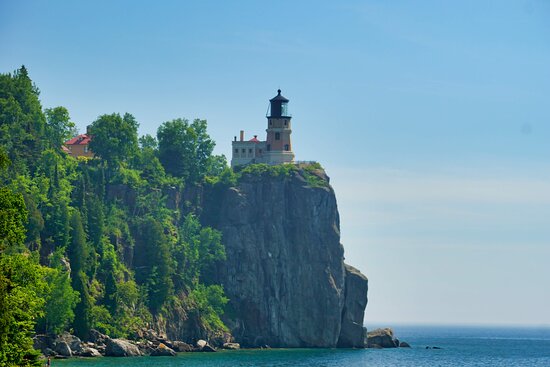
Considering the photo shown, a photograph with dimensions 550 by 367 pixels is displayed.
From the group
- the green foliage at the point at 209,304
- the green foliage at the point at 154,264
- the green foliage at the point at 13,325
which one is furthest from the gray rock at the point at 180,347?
the green foliage at the point at 13,325

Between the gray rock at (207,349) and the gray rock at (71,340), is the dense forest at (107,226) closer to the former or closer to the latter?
the gray rock at (71,340)

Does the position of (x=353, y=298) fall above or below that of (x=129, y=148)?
below

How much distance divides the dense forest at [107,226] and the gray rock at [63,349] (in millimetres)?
3280

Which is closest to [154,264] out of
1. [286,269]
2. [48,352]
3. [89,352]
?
[286,269]

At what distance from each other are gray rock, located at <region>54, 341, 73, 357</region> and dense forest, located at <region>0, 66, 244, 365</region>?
3.28 meters

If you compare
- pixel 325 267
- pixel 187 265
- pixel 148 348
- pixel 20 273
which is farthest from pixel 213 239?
pixel 20 273

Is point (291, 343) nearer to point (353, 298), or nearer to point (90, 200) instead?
point (353, 298)

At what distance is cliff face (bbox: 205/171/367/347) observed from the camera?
18675 centimetres

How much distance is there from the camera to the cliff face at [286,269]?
186750mm

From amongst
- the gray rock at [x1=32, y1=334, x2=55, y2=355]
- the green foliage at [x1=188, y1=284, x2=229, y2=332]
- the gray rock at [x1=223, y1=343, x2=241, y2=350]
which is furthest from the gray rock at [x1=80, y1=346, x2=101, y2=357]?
the gray rock at [x1=223, y1=343, x2=241, y2=350]

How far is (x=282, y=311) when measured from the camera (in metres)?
188

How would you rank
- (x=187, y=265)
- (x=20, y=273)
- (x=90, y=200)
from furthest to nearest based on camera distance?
(x=187, y=265) → (x=90, y=200) → (x=20, y=273)

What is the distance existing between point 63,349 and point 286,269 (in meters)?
57.9

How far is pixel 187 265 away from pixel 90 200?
23059 mm
